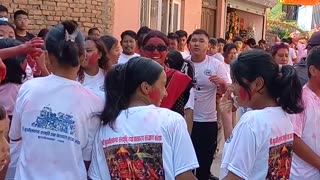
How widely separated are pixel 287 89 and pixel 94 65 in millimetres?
2603

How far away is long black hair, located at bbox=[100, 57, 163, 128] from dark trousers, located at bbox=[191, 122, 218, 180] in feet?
12.1

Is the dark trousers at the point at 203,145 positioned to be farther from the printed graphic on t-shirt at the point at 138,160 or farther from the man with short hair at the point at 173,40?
the printed graphic on t-shirt at the point at 138,160

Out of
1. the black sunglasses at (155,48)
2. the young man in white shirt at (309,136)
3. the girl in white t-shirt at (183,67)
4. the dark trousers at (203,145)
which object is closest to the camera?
the young man in white shirt at (309,136)

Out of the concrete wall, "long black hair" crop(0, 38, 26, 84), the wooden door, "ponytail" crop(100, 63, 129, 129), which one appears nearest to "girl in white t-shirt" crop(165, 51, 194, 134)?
"long black hair" crop(0, 38, 26, 84)

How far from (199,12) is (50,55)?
1525 centimetres

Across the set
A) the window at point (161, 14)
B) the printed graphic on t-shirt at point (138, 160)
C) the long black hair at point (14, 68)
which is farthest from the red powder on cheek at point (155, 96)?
the window at point (161, 14)

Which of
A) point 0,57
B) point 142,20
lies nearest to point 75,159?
point 0,57

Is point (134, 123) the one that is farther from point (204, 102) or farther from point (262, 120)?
point (204, 102)

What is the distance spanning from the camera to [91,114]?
3.42 metres

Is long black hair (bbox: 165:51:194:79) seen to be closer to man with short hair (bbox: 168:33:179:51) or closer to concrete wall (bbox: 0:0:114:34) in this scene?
man with short hair (bbox: 168:33:179:51)

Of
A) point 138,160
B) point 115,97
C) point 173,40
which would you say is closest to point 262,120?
point 138,160

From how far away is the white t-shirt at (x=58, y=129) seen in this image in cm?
338

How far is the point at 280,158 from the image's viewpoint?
3.34m

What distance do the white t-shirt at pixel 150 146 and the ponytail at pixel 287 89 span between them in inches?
23.2
